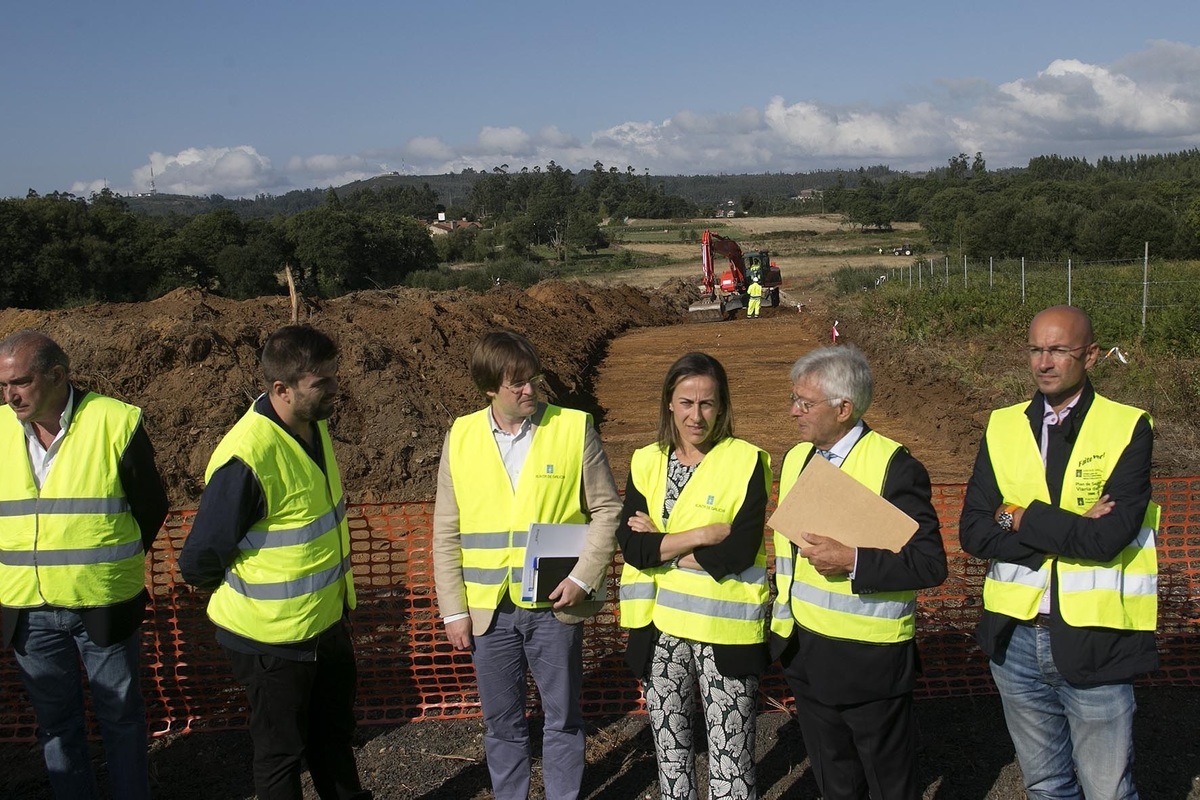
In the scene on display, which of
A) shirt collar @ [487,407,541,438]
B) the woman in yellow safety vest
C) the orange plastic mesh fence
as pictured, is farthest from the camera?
the orange plastic mesh fence

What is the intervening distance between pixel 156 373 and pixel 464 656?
28.1 feet

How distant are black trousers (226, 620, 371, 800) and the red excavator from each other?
1058 inches

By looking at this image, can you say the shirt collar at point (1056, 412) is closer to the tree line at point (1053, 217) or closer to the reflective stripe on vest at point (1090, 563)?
the reflective stripe on vest at point (1090, 563)

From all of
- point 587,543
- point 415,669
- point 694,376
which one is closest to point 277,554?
point 587,543

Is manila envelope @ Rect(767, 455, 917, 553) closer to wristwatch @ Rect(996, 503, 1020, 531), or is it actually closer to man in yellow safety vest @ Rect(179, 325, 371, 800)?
wristwatch @ Rect(996, 503, 1020, 531)

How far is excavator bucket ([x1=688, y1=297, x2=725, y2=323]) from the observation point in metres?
30.7

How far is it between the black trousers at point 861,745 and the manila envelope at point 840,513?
1.39 ft

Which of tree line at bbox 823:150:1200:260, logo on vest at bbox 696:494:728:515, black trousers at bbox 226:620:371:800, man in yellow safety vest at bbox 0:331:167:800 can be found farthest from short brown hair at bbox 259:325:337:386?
tree line at bbox 823:150:1200:260

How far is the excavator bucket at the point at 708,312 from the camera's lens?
101 ft

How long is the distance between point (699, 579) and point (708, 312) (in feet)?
91.9

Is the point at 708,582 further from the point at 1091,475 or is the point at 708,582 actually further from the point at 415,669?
the point at 415,669

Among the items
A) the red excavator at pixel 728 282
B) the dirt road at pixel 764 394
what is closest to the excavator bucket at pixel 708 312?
the red excavator at pixel 728 282

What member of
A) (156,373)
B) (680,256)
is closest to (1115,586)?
(156,373)

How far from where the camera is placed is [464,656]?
5.07 metres
